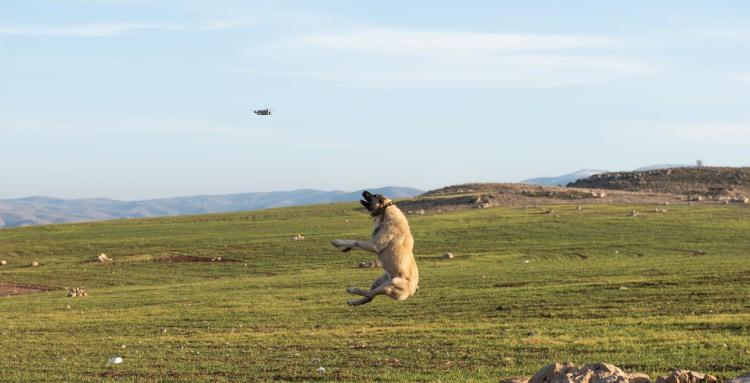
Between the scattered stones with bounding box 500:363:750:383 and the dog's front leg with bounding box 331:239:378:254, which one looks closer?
the dog's front leg with bounding box 331:239:378:254

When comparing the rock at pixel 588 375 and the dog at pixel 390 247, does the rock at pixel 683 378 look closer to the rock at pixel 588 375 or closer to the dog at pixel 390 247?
the rock at pixel 588 375

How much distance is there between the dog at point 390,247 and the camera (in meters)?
12.0

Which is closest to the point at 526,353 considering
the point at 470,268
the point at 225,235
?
the point at 470,268

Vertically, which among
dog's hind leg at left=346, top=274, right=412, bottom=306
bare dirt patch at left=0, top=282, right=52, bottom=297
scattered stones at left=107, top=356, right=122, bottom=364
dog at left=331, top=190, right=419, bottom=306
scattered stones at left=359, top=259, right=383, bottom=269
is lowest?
bare dirt patch at left=0, top=282, right=52, bottom=297

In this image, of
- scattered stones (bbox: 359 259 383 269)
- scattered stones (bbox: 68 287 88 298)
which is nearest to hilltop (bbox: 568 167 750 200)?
scattered stones (bbox: 359 259 383 269)

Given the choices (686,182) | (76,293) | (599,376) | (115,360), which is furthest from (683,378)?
(686,182)

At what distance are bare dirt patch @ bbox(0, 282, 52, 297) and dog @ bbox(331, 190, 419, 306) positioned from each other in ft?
141

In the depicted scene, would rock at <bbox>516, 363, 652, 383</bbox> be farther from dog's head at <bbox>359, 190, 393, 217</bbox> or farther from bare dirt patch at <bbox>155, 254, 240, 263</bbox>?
bare dirt patch at <bbox>155, 254, 240, 263</bbox>

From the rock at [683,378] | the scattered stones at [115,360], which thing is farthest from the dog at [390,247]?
the scattered stones at [115,360]

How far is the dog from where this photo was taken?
1202 cm

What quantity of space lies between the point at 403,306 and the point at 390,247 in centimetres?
2564

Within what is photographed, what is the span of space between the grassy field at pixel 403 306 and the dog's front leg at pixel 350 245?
8.84m

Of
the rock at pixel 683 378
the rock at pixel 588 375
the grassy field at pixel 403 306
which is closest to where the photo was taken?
the rock at pixel 588 375

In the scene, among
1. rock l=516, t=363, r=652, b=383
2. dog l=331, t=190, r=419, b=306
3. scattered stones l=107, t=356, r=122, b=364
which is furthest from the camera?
scattered stones l=107, t=356, r=122, b=364
